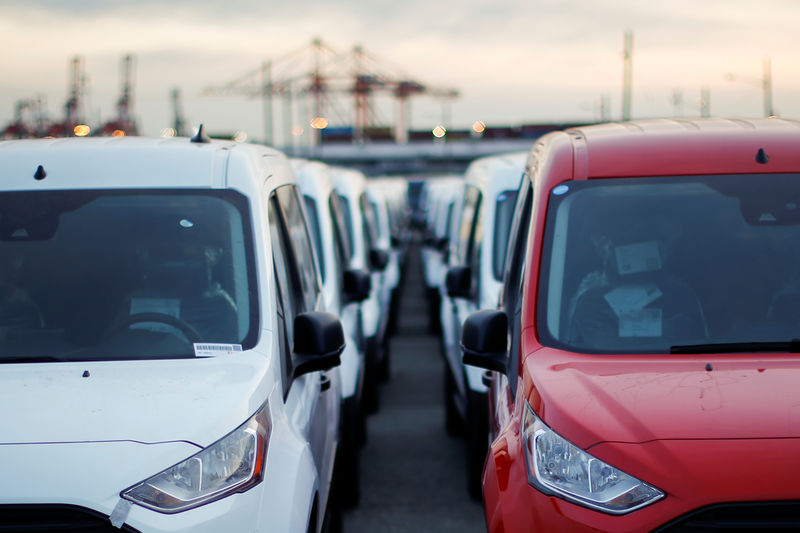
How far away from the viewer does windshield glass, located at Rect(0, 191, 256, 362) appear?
3.76 m

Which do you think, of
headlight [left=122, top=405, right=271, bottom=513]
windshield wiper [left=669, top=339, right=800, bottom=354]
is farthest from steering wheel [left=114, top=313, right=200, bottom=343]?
windshield wiper [left=669, top=339, right=800, bottom=354]

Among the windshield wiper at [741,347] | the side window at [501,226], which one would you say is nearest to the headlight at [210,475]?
the windshield wiper at [741,347]

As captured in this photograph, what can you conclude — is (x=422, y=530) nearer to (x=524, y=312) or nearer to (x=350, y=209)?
(x=524, y=312)

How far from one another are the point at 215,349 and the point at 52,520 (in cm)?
97

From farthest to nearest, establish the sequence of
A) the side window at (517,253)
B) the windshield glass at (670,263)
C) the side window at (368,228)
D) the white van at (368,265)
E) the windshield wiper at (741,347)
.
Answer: the side window at (368,228) → the white van at (368,265) → the side window at (517,253) → the windshield glass at (670,263) → the windshield wiper at (741,347)

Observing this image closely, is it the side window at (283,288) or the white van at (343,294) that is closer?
the side window at (283,288)

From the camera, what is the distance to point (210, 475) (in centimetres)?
303

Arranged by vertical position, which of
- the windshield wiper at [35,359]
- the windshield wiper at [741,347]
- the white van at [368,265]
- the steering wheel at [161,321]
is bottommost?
the white van at [368,265]

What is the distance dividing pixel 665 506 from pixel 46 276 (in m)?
2.43

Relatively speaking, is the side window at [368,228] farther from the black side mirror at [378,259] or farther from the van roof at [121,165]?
the van roof at [121,165]

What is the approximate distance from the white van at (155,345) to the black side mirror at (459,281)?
2323 mm

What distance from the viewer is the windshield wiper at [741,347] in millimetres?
3574

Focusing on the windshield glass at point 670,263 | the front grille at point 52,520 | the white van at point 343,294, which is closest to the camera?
the front grille at point 52,520

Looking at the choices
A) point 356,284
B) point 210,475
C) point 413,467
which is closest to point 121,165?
point 210,475
